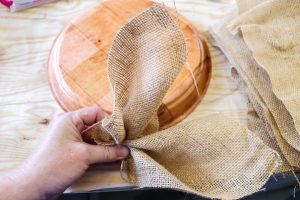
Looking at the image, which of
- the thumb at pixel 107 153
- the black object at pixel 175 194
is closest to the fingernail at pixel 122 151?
the thumb at pixel 107 153

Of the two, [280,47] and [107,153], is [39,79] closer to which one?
[107,153]

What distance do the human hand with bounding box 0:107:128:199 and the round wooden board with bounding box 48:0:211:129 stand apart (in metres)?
Answer: 0.07

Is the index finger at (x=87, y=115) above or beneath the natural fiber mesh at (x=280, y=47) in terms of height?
beneath

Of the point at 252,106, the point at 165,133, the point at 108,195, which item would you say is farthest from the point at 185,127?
the point at 108,195

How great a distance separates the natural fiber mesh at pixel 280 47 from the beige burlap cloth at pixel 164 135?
0.07m

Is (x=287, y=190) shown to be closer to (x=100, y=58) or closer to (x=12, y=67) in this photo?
(x=100, y=58)

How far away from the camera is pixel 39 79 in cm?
52

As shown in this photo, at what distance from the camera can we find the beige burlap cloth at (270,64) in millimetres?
443

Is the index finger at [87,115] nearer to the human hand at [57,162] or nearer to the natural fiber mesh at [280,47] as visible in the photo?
the human hand at [57,162]

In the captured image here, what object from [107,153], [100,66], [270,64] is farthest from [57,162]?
[270,64]

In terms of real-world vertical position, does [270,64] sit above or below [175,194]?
above

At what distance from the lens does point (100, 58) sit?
20.0 inches

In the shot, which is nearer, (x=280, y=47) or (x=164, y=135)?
(x=164, y=135)

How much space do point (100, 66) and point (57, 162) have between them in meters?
0.16
